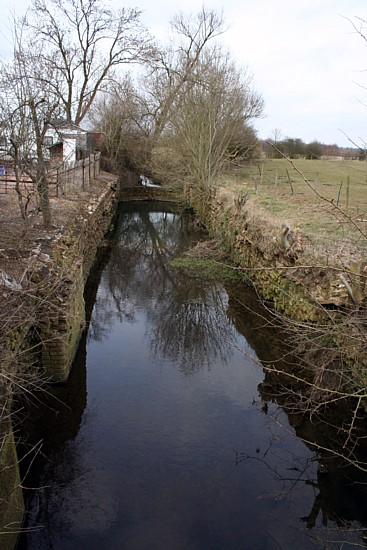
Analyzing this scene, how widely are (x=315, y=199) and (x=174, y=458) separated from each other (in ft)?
45.8

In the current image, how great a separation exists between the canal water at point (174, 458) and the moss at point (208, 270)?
3.65 meters

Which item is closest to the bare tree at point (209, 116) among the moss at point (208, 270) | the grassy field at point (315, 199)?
the grassy field at point (315, 199)

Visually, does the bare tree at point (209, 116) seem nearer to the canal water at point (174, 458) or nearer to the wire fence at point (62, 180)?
the wire fence at point (62, 180)

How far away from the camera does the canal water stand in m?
5.88

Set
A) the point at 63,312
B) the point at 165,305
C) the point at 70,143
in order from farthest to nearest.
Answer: the point at 70,143 < the point at 165,305 < the point at 63,312

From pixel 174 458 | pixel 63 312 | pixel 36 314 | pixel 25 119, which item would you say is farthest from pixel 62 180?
pixel 174 458

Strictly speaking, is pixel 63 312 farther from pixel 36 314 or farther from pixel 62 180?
pixel 62 180

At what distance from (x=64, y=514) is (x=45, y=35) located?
33990 millimetres

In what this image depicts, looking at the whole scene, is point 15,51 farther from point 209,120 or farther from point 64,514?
point 209,120

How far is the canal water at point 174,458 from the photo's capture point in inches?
231

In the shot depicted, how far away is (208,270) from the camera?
16.4 metres

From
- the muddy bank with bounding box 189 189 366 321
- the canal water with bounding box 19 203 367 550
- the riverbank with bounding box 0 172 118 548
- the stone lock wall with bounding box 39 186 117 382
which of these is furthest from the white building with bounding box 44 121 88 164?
the canal water with bounding box 19 203 367 550

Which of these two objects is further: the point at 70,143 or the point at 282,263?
the point at 70,143

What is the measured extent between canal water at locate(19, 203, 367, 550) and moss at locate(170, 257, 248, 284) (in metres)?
3.65
